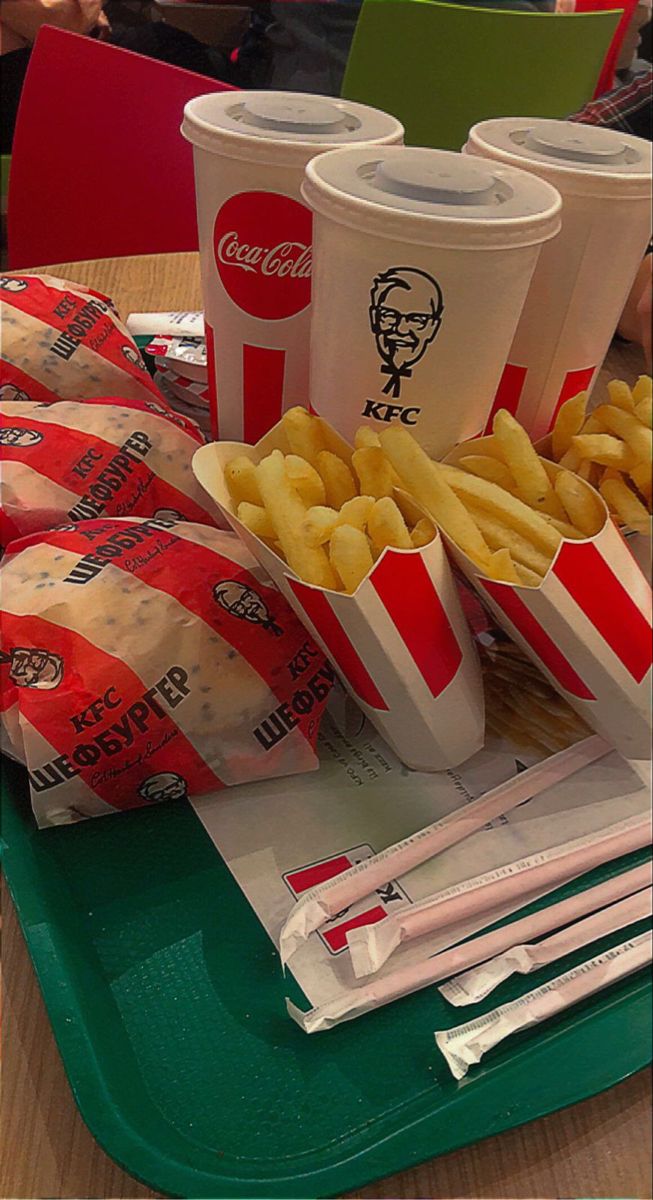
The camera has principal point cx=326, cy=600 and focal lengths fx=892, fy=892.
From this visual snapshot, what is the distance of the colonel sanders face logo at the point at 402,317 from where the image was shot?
2.08 ft

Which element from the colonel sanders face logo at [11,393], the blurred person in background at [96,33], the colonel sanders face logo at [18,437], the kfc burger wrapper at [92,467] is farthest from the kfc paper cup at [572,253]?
the colonel sanders face logo at [11,393]

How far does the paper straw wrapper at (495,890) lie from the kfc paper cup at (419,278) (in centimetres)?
33

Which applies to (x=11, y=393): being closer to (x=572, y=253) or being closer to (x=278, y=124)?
(x=278, y=124)

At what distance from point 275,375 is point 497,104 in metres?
0.29

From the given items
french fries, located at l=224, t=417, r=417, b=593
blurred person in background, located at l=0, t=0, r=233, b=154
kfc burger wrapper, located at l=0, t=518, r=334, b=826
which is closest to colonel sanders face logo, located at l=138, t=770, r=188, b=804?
kfc burger wrapper, located at l=0, t=518, r=334, b=826

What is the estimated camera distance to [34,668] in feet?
2.30

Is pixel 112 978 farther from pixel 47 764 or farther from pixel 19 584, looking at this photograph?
pixel 19 584

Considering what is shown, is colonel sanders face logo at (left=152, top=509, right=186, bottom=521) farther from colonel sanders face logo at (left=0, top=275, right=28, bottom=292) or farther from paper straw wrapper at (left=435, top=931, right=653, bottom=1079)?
paper straw wrapper at (left=435, top=931, right=653, bottom=1079)

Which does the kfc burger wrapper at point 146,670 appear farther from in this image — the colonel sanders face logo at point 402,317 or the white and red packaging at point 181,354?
the white and red packaging at point 181,354

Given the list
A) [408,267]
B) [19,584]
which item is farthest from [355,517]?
[19,584]

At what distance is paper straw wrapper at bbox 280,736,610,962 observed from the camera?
648mm

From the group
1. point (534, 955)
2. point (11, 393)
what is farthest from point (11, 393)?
point (534, 955)

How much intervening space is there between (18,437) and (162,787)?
1.26 feet

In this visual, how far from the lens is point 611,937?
1.96ft
